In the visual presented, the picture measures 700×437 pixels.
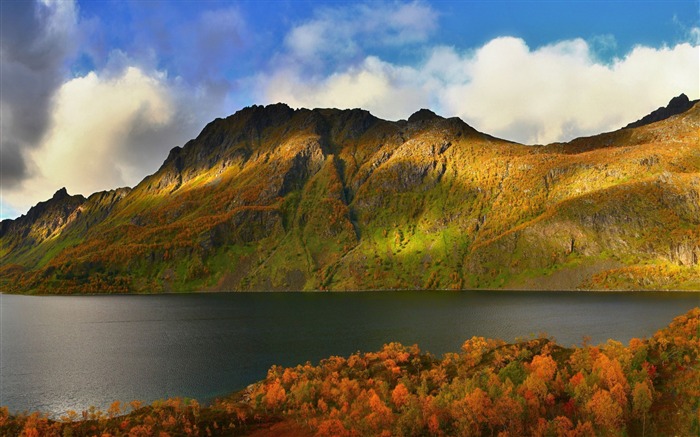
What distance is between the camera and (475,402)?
162 ft

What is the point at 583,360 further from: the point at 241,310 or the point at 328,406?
the point at 241,310

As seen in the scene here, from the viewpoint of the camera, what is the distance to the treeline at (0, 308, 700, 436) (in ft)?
157

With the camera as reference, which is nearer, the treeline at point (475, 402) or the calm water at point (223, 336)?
the treeline at point (475, 402)

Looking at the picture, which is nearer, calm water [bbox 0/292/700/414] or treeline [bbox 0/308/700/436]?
treeline [bbox 0/308/700/436]

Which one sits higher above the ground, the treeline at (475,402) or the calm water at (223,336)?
the treeline at (475,402)

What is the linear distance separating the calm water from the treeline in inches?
691

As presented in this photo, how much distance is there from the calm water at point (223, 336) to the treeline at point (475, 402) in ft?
57.6

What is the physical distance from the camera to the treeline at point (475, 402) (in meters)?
47.8

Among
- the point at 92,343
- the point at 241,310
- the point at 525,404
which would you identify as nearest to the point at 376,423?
the point at 525,404

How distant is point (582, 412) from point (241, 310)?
167696 millimetres

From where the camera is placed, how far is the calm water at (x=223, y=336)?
8331cm

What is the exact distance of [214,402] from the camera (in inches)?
2889

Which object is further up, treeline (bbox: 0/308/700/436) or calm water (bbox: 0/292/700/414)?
treeline (bbox: 0/308/700/436)

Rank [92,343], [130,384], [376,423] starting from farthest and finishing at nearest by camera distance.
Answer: [92,343] → [130,384] → [376,423]
